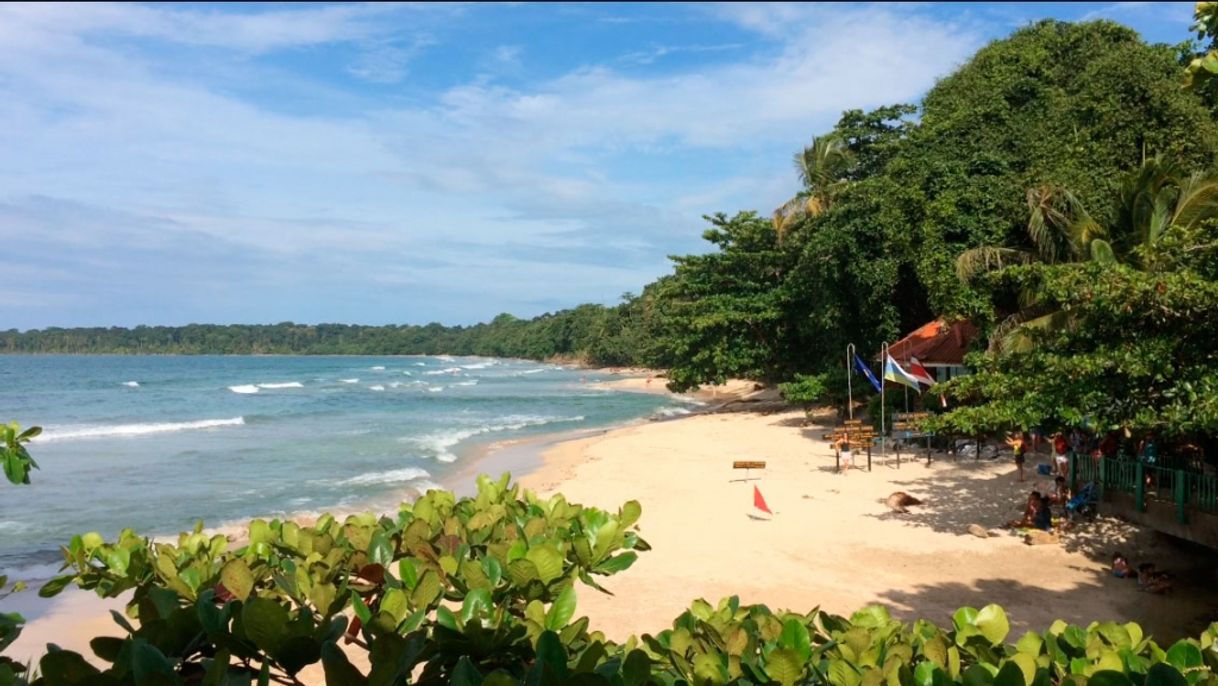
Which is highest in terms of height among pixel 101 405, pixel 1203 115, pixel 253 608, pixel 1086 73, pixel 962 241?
pixel 1086 73

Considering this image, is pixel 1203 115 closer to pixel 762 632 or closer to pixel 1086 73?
pixel 1086 73

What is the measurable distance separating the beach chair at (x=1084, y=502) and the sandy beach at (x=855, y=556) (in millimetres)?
213

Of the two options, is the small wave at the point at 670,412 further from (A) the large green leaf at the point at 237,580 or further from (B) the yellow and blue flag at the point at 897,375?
(A) the large green leaf at the point at 237,580

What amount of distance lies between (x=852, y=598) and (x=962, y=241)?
477 inches

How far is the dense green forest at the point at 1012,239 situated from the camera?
780 cm

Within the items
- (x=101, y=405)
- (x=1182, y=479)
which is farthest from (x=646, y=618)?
(x=101, y=405)

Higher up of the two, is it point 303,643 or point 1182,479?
point 303,643

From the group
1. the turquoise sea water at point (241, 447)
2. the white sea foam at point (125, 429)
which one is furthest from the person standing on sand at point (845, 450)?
the white sea foam at point (125, 429)

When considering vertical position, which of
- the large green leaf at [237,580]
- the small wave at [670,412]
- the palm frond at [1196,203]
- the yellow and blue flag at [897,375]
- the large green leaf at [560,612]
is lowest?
the small wave at [670,412]

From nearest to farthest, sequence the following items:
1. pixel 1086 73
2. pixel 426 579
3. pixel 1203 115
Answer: pixel 426 579
pixel 1203 115
pixel 1086 73

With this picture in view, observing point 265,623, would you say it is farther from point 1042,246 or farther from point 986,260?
point 1042,246

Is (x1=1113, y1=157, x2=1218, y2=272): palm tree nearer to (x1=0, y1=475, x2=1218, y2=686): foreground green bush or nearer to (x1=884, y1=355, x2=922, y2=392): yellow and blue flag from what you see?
(x1=884, y1=355, x2=922, y2=392): yellow and blue flag

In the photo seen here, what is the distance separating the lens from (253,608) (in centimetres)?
169

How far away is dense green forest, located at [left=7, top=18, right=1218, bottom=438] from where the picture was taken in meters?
7.80
